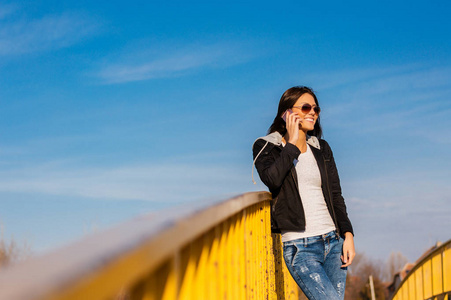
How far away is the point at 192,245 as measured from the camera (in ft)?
5.30

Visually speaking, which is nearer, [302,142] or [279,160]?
[279,160]

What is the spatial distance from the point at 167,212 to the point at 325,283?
285cm

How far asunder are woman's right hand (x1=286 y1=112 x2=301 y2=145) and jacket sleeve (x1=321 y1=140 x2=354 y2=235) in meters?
0.38

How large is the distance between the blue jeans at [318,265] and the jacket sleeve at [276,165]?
47 cm

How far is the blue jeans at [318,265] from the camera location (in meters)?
3.62

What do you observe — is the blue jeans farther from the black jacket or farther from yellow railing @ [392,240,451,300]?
yellow railing @ [392,240,451,300]

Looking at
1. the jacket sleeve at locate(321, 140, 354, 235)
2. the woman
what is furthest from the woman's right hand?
the jacket sleeve at locate(321, 140, 354, 235)

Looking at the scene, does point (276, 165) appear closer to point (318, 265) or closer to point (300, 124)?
point (300, 124)

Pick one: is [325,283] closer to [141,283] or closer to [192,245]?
[192,245]

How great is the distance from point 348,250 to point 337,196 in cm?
47

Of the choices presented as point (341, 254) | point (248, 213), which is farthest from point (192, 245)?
point (341, 254)

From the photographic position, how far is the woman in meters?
3.74

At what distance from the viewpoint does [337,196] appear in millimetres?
4207

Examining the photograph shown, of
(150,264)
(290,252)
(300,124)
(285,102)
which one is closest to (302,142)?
(300,124)
